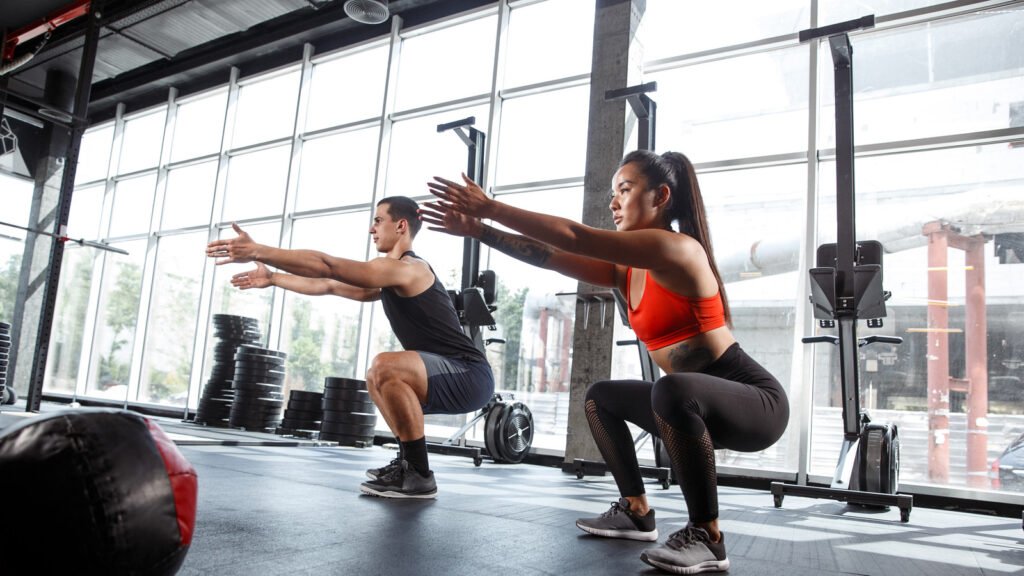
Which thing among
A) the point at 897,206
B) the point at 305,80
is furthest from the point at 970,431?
the point at 305,80

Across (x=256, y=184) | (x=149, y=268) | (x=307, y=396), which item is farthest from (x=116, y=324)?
(x=307, y=396)

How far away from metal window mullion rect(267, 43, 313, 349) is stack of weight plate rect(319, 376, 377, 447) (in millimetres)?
2193

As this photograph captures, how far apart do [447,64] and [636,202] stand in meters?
5.87

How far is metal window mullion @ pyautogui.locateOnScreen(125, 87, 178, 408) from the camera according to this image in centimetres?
961

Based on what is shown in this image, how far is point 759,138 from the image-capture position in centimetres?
568

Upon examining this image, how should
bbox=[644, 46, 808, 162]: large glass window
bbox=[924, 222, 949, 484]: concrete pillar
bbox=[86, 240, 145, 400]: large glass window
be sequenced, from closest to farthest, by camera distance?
bbox=[924, 222, 949, 484]: concrete pillar < bbox=[644, 46, 808, 162]: large glass window < bbox=[86, 240, 145, 400]: large glass window

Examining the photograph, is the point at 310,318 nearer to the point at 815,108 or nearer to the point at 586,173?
the point at 586,173

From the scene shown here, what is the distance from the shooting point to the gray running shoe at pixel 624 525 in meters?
2.19

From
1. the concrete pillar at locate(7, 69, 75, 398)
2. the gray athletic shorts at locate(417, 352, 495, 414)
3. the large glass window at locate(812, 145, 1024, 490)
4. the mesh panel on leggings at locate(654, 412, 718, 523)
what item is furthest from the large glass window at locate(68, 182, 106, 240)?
the mesh panel on leggings at locate(654, 412, 718, 523)

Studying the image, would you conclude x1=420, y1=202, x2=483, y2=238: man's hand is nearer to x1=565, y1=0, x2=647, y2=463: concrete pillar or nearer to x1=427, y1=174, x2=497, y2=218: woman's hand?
A: x1=427, y1=174, x2=497, y2=218: woman's hand

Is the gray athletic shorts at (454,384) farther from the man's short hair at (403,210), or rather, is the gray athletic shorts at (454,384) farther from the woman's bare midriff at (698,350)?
the woman's bare midriff at (698,350)

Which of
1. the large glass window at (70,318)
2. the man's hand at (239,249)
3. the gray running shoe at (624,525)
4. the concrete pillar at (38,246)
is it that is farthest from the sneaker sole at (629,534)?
the large glass window at (70,318)

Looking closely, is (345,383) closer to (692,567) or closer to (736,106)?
(736,106)

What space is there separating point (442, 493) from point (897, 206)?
3.98 m
